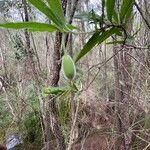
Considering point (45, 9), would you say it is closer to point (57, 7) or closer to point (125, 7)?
point (57, 7)

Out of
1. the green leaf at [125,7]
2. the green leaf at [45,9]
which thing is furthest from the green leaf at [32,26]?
the green leaf at [125,7]

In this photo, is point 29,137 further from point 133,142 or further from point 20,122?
point 133,142

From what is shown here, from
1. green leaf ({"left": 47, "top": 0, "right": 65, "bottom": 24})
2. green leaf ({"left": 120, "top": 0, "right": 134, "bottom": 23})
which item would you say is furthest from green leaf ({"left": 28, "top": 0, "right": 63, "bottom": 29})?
green leaf ({"left": 120, "top": 0, "right": 134, "bottom": 23})

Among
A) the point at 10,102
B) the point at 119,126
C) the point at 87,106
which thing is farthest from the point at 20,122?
the point at 119,126

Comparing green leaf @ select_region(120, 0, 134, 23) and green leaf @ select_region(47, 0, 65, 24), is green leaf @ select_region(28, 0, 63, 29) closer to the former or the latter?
green leaf @ select_region(47, 0, 65, 24)

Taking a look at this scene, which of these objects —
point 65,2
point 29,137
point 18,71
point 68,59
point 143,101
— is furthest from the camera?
point 18,71

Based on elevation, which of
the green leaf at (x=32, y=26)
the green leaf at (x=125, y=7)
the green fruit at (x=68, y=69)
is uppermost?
the green leaf at (x=125, y=7)

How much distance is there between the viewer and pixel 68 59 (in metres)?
0.59

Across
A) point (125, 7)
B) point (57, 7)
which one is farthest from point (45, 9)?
point (125, 7)

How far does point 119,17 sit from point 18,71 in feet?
13.1

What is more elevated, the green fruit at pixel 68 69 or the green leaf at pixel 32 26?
the green leaf at pixel 32 26

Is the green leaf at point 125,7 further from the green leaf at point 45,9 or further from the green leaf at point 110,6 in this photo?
the green leaf at point 45,9

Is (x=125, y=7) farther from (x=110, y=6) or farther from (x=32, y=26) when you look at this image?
(x=32, y=26)

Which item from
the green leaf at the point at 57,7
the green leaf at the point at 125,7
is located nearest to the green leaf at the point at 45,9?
the green leaf at the point at 57,7
